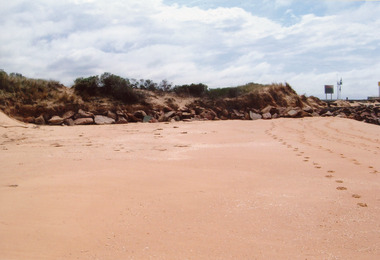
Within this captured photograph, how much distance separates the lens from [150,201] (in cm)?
278

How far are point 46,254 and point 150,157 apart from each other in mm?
2867

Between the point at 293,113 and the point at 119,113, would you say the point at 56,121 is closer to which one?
the point at 119,113

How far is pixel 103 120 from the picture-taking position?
12.1m

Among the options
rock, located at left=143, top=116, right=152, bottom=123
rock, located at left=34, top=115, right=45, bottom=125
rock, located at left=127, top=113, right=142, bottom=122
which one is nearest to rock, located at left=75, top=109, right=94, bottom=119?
rock, located at left=34, top=115, right=45, bottom=125

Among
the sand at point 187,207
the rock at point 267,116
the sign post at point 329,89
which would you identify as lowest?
the sand at point 187,207

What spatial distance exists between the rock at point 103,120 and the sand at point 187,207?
287 inches

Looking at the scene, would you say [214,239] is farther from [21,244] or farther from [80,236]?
[21,244]

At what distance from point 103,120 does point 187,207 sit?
992cm

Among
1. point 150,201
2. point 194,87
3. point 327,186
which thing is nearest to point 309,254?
point 150,201

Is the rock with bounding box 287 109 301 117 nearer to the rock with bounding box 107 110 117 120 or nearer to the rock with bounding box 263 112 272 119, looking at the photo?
the rock with bounding box 263 112 272 119

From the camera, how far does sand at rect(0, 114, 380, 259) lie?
200 cm

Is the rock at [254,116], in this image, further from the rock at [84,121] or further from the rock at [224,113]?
the rock at [84,121]

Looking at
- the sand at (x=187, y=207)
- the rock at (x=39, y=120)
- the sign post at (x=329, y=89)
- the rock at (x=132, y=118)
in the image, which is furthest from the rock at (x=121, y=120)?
the sign post at (x=329, y=89)

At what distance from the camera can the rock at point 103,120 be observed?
470 inches
